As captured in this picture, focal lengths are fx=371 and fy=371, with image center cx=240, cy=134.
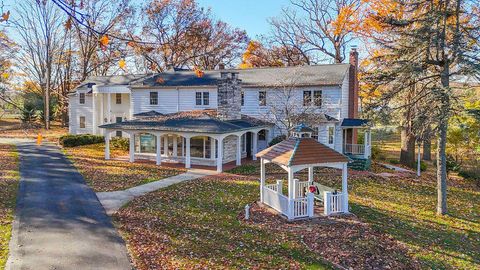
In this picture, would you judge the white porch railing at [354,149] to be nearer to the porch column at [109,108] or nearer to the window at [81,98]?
the porch column at [109,108]

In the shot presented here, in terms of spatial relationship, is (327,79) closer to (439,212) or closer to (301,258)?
(439,212)

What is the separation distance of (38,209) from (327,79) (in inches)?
797

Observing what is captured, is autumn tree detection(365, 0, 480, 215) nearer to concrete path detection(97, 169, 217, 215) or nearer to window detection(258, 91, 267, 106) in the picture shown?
concrete path detection(97, 169, 217, 215)

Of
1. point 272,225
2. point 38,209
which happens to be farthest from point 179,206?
point 38,209

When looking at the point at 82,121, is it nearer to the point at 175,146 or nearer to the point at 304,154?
the point at 175,146

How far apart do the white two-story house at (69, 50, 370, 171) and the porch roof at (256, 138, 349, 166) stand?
26.7ft

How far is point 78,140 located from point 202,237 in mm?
24983

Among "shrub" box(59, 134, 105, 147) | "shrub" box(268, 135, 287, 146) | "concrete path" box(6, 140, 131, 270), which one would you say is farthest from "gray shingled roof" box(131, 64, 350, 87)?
"concrete path" box(6, 140, 131, 270)

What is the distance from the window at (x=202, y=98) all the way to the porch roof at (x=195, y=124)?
1.34 metres

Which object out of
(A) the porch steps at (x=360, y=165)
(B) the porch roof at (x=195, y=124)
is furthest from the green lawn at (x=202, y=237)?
(A) the porch steps at (x=360, y=165)

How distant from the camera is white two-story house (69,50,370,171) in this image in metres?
24.5

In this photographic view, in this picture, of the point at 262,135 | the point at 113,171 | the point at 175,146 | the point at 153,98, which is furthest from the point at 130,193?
the point at 153,98

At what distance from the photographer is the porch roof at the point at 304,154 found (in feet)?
43.4

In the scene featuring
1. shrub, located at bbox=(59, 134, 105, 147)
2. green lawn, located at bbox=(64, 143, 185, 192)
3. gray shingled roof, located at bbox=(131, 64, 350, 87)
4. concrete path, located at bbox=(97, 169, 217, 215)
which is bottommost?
concrete path, located at bbox=(97, 169, 217, 215)
